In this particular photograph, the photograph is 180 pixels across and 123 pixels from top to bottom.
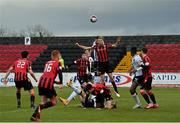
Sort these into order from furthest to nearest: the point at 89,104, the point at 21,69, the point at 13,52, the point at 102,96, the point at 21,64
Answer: the point at 13,52 → the point at 21,64 → the point at 21,69 → the point at 89,104 → the point at 102,96

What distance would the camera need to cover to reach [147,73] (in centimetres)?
1961

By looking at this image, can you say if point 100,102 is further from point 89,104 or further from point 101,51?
point 101,51

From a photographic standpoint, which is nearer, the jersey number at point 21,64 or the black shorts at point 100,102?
the black shorts at point 100,102

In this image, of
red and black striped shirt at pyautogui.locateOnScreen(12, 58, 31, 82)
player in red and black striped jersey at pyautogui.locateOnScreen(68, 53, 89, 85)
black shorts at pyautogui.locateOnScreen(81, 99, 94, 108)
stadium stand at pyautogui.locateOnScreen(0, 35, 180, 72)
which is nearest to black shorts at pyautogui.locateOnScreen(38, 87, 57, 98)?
black shorts at pyautogui.locateOnScreen(81, 99, 94, 108)

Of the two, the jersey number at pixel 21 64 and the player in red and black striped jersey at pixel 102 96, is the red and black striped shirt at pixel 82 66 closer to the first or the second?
the jersey number at pixel 21 64

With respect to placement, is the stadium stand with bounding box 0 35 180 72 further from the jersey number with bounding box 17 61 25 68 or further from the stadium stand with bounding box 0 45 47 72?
the jersey number with bounding box 17 61 25 68

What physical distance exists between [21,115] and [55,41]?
41.8 meters

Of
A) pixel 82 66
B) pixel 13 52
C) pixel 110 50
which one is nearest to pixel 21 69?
pixel 82 66

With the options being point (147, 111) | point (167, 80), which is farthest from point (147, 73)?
point (167, 80)

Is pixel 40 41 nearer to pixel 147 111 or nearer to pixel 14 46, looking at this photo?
pixel 14 46

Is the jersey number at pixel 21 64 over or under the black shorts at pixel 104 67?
over

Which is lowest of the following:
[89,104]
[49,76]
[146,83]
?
[89,104]

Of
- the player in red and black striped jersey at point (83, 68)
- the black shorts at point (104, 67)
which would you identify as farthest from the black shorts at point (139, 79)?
the player in red and black striped jersey at point (83, 68)

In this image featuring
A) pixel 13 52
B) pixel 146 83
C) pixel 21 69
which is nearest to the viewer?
pixel 146 83
